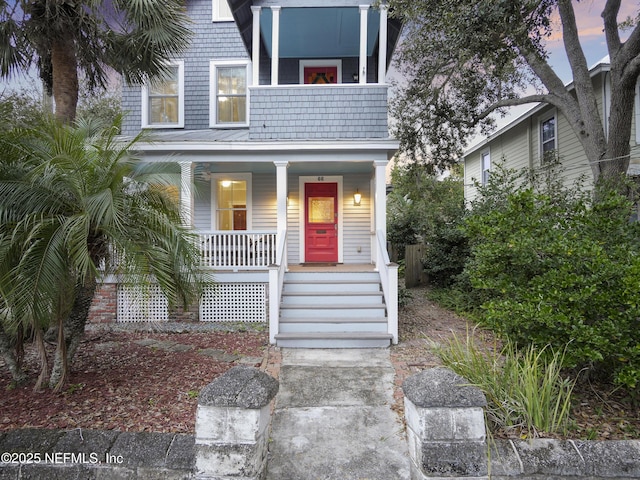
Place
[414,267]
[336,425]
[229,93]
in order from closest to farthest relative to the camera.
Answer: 1. [336,425]
2. [229,93]
3. [414,267]

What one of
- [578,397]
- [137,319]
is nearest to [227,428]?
[578,397]

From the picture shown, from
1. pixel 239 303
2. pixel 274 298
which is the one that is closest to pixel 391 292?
pixel 274 298

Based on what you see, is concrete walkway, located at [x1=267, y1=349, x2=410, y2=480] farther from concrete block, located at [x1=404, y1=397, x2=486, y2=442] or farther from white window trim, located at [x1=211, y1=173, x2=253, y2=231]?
white window trim, located at [x1=211, y1=173, x2=253, y2=231]

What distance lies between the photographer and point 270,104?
26.2 feet

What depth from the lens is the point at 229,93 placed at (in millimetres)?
9922

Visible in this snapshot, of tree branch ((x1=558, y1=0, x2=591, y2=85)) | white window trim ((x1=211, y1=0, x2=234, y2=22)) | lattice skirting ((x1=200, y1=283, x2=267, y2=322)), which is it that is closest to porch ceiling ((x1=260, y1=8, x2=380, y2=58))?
white window trim ((x1=211, y1=0, x2=234, y2=22))

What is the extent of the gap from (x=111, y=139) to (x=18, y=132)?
83 centimetres

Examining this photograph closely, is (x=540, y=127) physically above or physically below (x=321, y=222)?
above

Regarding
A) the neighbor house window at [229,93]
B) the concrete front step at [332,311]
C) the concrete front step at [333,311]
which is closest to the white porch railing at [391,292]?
the concrete front step at [332,311]

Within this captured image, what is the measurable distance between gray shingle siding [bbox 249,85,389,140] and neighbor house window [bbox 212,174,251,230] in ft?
6.91

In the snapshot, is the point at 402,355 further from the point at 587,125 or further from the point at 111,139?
the point at 587,125

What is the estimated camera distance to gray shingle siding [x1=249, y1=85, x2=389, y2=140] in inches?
313

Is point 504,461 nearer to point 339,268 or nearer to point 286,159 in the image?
point 339,268

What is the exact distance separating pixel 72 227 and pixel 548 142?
12.2m
